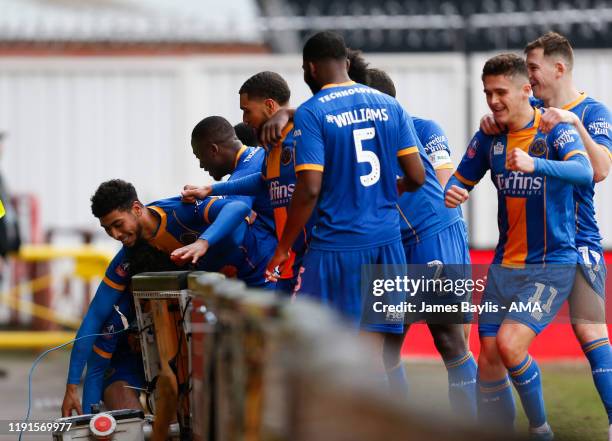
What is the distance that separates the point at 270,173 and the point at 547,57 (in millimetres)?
1532

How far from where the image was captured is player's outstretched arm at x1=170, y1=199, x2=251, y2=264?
5570 mm

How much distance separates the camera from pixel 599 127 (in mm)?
6281

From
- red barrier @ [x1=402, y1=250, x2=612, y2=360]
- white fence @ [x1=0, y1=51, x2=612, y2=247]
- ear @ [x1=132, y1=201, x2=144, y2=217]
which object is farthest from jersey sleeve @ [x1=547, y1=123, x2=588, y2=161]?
white fence @ [x1=0, y1=51, x2=612, y2=247]

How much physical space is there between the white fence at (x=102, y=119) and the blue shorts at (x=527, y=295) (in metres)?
7.62

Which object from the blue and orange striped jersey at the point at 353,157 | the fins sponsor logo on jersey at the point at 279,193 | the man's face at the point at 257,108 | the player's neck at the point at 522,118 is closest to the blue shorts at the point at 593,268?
the player's neck at the point at 522,118

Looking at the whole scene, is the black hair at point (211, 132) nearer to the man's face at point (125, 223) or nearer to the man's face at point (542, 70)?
the man's face at point (125, 223)

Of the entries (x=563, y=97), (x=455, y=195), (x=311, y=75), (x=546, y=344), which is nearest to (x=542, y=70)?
(x=563, y=97)

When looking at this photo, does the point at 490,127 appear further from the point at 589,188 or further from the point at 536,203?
the point at 589,188

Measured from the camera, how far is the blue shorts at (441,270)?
22.1 ft

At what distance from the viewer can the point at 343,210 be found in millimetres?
5820

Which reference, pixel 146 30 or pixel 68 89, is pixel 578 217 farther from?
pixel 146 30

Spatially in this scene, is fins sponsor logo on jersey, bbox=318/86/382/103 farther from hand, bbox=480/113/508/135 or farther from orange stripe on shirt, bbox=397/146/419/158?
hand, bbox=480/113/508/135

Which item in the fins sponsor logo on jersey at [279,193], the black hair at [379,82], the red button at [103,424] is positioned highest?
the black hair at [379,82]

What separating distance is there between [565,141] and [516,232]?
21.0 inches
